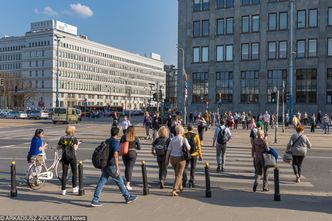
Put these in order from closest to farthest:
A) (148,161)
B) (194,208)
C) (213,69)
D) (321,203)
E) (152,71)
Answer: (194,208), (321,203), (148,161), (213,69), (152,71)

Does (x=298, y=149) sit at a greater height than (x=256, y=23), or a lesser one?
lesser

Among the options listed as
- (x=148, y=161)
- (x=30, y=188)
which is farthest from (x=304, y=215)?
(x=148, y=161)

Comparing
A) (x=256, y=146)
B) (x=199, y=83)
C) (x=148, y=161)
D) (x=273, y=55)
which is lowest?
(x=148, y=161)

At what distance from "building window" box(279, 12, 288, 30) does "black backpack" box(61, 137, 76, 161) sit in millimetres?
48819

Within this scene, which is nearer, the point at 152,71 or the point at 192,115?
the point at 192,115

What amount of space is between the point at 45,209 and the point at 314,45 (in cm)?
4983

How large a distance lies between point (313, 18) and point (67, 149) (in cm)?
4910

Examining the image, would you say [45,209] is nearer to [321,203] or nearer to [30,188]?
[30,188]

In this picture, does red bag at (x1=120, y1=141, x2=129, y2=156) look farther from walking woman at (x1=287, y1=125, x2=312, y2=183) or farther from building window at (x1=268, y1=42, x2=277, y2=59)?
building window at (x1=268, y1=42, x2=277, y2=59)

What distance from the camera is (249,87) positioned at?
182 feet

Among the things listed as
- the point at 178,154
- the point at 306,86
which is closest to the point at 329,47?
the point at 306,86

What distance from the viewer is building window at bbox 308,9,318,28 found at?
51188 mm

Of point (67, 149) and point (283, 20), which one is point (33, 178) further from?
point (283, 20)

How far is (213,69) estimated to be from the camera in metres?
57.8
